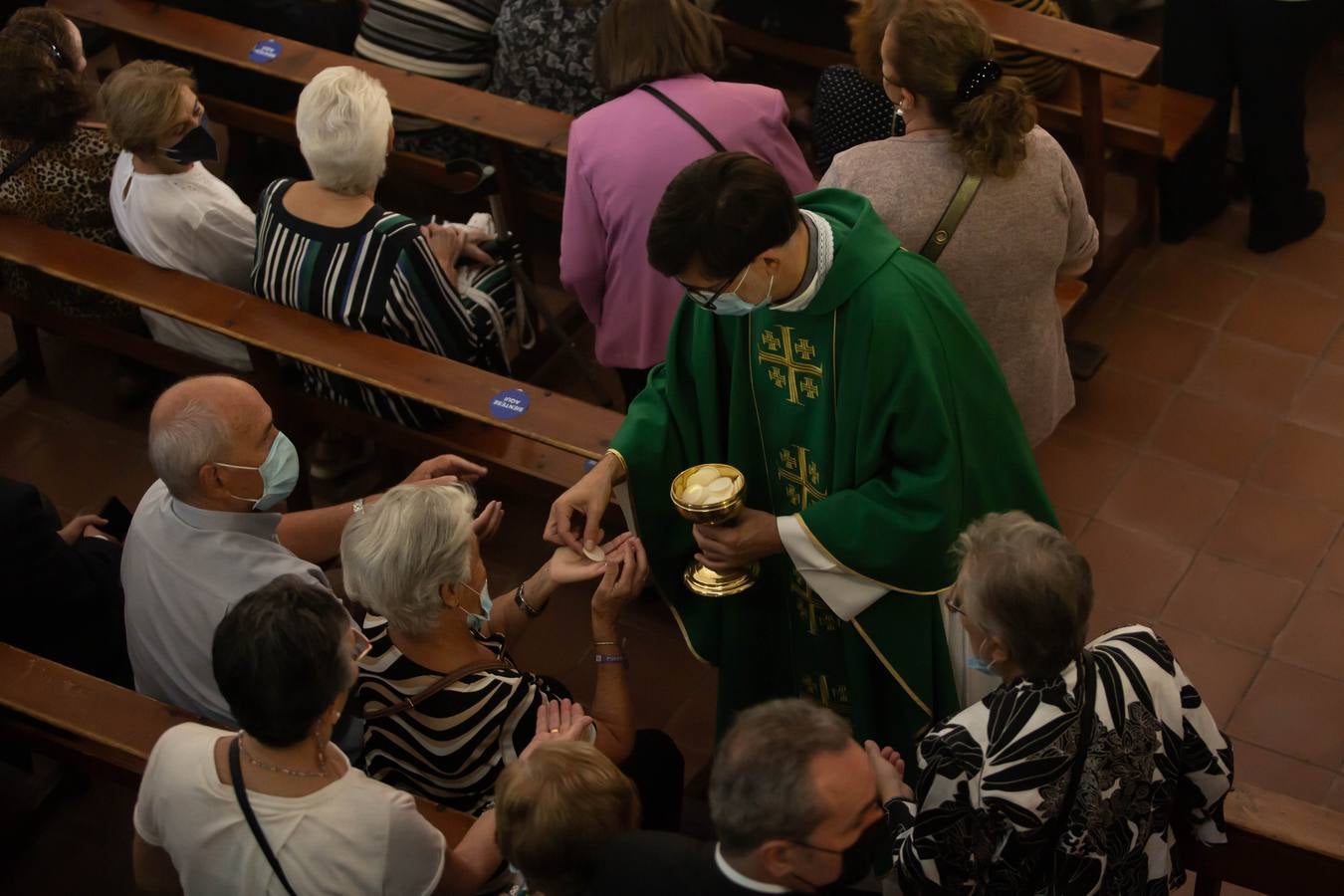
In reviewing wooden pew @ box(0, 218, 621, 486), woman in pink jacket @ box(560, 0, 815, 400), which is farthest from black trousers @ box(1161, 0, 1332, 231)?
wooden pew @ box(0, 218, 621, 486)

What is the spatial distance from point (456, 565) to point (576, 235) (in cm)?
143

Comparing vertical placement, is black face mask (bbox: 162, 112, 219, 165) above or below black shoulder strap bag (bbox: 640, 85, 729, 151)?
below

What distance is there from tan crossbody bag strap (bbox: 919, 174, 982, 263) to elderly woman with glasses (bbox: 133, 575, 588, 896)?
5.08ft

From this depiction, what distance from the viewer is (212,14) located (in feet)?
18.6

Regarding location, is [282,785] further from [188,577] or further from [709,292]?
[709,292]

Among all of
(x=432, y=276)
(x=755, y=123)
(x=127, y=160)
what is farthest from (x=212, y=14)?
(x=755, y=123)

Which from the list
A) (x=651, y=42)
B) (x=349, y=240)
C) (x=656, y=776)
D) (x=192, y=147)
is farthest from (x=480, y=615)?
(x=192, y=147)

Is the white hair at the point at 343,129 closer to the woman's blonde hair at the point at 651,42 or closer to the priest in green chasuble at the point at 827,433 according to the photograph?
the woman's blonde hair at the point at 651,42

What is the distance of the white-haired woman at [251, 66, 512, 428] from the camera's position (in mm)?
3947

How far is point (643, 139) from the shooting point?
12.8ft

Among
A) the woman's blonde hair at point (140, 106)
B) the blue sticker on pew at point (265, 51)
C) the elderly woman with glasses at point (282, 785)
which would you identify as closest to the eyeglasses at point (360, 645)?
the elderly woman with glasses at point (282, 785)

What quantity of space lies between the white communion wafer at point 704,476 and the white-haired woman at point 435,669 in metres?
0.31

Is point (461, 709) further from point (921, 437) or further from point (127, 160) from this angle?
point (127, 160)

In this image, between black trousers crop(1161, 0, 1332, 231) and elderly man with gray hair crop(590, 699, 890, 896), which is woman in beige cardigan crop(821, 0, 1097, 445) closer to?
elderly man with gray hair crop(590, 699, 890, 896)
